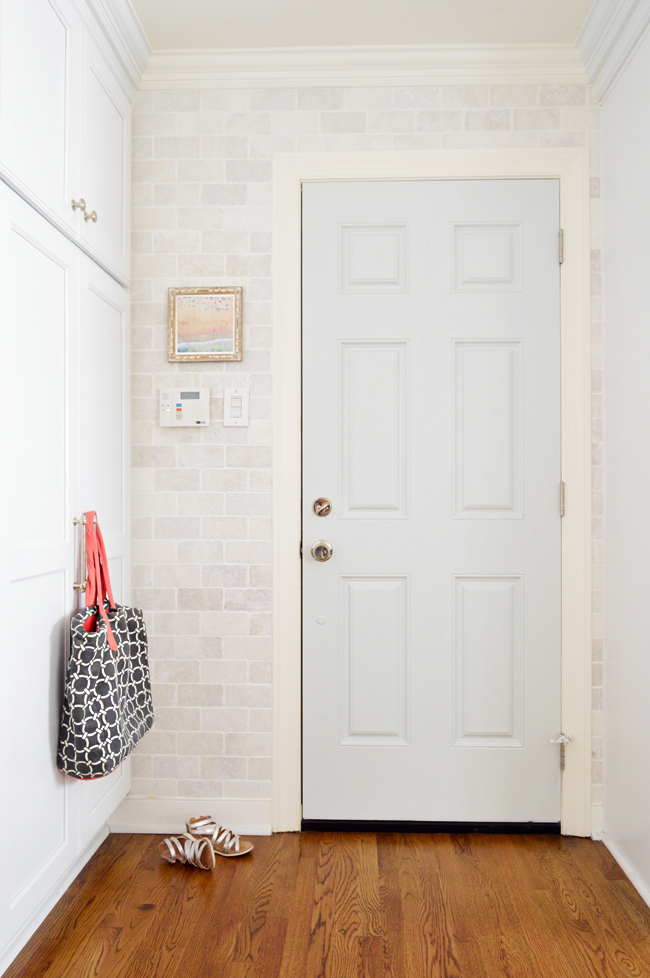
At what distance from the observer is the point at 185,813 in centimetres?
220

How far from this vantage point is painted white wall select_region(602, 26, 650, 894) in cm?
187

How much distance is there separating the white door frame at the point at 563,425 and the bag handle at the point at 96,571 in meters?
0.59

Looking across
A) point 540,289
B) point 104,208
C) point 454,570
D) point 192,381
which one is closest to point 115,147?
point 104,208

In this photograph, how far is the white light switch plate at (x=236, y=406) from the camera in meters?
2.20

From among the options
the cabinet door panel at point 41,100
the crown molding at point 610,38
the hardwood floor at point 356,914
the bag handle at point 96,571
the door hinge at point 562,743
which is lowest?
the hardwood floor at point 356,914

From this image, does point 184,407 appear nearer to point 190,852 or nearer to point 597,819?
point 190,852

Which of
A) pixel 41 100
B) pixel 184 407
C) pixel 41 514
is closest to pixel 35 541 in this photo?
pixel 41 514

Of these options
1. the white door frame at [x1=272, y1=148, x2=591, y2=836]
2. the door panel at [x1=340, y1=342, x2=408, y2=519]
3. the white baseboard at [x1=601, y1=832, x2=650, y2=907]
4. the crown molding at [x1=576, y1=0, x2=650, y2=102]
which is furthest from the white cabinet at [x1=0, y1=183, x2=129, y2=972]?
the crown molding at [x1=576, y1=0, x2=650, y2=102]

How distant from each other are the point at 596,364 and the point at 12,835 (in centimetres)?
209

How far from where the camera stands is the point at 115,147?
2.08 meters

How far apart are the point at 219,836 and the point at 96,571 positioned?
37.6 inches

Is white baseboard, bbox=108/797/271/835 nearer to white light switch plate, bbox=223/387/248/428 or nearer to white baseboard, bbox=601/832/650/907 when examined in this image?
white baseboard, bbox=601/832/650/907

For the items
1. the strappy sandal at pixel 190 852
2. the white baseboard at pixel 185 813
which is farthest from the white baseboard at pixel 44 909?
the strappy sandal at pixel 190 852

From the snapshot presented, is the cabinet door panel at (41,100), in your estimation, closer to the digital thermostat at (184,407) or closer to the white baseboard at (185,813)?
the digital thermostat at (184,407)
